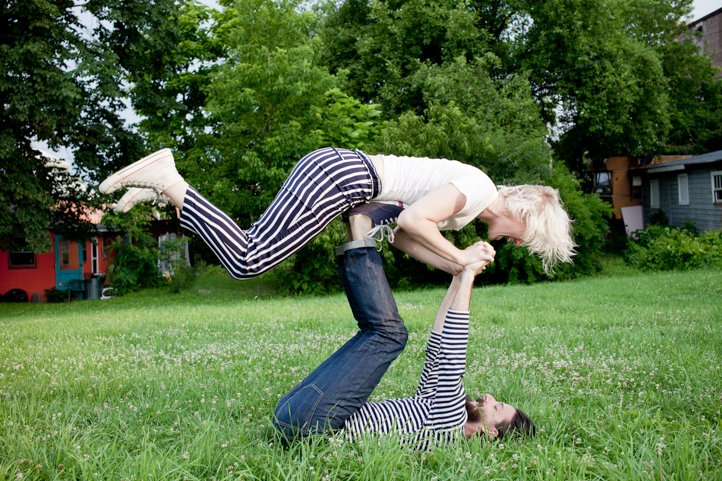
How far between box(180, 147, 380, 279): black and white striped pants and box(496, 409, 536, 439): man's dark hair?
1650mm

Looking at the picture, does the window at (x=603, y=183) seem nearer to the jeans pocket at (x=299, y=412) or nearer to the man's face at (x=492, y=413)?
the man's face at (x=492, y=413)

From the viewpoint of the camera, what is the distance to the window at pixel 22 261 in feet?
103

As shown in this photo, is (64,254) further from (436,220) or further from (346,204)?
(436,220)

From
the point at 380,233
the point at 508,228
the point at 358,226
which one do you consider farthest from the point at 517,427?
the point at 358,226

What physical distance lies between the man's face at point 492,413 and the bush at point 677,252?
22.7 m

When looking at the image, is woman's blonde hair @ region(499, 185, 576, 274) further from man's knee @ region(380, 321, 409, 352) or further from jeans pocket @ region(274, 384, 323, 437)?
→ jeans pocket @ region(274, 384, 323, 437)

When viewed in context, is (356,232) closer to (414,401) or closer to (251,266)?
(251,266)

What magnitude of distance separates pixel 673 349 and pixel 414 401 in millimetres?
3938

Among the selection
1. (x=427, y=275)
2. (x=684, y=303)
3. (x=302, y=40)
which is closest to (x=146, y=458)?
(x=684, y=303)

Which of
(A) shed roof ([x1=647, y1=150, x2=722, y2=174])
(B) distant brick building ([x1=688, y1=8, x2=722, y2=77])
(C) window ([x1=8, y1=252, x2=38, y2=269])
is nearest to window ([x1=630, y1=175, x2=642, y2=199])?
(A) shed roof ([x1=647, y1=150, x2=722, y2=174])

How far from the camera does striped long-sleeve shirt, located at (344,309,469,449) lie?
12.3 ft

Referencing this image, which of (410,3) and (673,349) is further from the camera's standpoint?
(410,3)

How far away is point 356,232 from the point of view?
4.20 m

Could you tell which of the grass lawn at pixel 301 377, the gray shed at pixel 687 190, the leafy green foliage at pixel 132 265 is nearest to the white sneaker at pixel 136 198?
the grass lawn at pixel 301 377
